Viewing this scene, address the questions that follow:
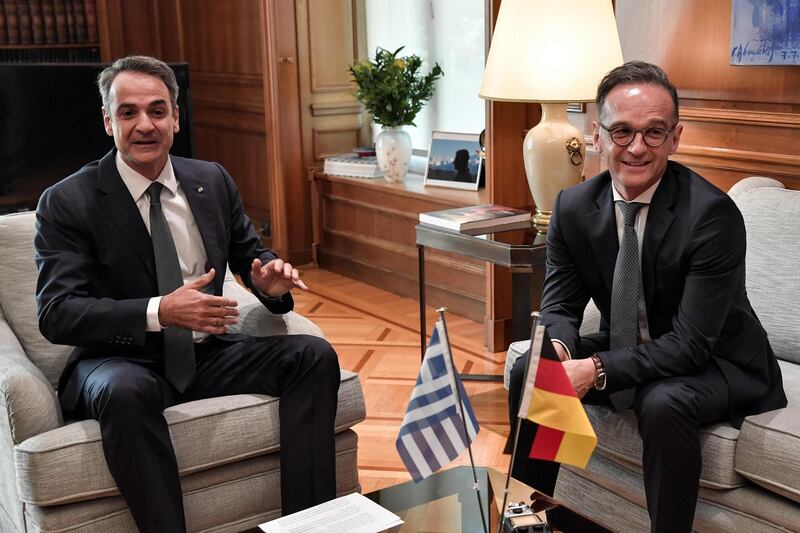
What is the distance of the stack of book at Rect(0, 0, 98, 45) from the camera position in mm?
5492

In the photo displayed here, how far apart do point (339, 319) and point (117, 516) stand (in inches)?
92.7

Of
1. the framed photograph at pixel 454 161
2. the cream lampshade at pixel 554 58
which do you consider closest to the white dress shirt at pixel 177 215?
the cream lampshade at pixel 554 58

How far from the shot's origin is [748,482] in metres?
1.96

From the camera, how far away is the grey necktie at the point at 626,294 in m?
2.08

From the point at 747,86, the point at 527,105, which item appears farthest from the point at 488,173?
the point at 747,86

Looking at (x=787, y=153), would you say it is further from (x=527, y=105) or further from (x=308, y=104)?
(x=308, y=104)

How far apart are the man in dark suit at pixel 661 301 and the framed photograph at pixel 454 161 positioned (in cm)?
210

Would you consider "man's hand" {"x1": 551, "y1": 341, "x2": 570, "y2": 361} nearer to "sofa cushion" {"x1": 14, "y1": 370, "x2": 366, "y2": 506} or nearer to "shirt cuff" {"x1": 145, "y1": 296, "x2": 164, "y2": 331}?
"sofa cushion" {"x1": 14, "y1": 370, "x2": 366, "y2": 506}

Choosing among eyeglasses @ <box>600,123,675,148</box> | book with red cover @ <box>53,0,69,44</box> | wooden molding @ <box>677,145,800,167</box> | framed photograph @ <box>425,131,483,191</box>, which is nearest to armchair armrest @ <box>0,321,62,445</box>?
eyeglasses @ <box>600,123,675,148</box>

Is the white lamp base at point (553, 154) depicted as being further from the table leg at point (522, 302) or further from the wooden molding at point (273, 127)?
the wooden molding at point (273, 127)

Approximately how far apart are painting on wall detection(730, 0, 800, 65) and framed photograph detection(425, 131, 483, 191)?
5.21ft

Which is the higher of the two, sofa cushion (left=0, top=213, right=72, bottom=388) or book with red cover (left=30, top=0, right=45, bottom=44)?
book with red cover (left=30, top=0, right=45, bottom=44)

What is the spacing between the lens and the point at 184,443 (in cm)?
206

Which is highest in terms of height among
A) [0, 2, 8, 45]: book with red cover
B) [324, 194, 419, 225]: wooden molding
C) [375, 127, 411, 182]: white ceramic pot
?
[0, 2, 8, 45]: book with red cover
